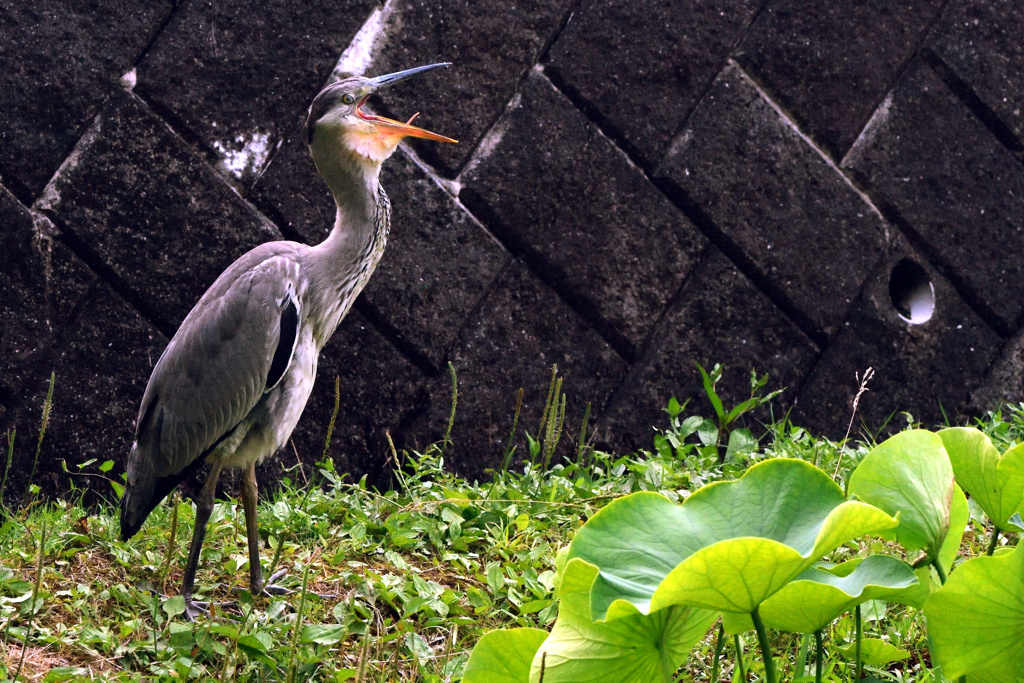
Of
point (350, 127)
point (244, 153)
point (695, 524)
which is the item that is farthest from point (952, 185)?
point (695, 524)

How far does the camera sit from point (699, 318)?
3.54 metres

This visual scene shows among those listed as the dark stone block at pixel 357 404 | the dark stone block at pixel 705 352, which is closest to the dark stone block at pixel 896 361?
the dark stone block at pixel 705 352

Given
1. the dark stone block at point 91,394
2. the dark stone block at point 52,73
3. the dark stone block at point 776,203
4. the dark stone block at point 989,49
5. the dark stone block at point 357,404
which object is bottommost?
the dark stone block at point 91,394

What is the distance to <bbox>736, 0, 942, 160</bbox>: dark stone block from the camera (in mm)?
3551

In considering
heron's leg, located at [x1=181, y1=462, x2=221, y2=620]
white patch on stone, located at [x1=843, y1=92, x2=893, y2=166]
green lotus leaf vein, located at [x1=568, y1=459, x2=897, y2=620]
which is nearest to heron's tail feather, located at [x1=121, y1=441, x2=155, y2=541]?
heron's leg, located at [x1=181, y1=462, x2=221, y2=620]

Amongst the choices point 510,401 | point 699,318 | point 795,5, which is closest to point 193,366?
point 510,401

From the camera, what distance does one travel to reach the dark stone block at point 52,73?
303 cm

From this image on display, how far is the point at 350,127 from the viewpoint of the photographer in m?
2.61

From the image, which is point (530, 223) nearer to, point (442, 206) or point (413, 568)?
point (442, 206)

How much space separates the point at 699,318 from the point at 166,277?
6.34 feet

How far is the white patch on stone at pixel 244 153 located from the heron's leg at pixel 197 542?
1.18m

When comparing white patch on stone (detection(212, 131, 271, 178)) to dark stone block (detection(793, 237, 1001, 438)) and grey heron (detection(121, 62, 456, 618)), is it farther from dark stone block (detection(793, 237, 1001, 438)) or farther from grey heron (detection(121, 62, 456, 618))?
dark stone block (detection(793, 237, 1001, 438))

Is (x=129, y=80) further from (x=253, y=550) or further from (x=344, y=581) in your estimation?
(x=344, y=581)

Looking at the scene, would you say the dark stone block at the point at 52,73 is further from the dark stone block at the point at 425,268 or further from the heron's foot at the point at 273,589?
the heron's foot at the point at 273,589
